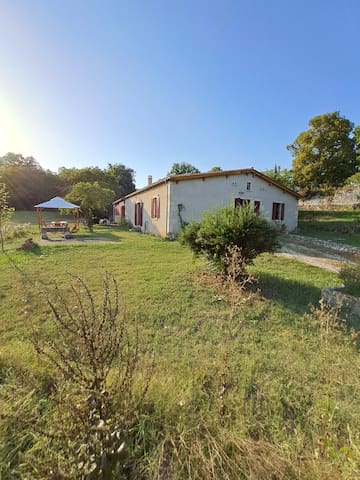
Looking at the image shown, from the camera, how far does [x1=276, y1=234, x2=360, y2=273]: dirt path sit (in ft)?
25.1

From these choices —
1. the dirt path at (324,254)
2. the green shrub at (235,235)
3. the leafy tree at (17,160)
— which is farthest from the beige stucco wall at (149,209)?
the leafy tree at (17,160)

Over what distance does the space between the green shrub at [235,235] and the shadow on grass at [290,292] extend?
0.78m

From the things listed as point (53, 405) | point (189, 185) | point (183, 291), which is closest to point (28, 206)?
point (189, 185)

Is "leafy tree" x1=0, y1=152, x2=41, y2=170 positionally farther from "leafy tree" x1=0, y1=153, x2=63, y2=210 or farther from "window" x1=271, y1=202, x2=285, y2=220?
"window" x1=271, y1=202, x2=285, y2=220

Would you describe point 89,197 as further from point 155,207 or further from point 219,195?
point 219,195

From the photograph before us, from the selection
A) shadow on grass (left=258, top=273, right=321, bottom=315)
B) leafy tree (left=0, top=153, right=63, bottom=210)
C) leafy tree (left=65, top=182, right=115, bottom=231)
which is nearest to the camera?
shadow on grass (left=258, top=273, right=321, bottom=315)

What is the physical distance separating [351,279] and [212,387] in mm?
4714

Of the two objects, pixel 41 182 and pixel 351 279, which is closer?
pixel 351 279

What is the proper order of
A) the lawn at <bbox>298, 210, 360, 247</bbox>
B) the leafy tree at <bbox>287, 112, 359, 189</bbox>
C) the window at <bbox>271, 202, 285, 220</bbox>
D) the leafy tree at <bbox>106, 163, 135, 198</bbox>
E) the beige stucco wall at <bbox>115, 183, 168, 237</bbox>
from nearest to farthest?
the lawn at <bbox>298, 210, 360, 247</bbox>, the beige stucco wall at <bbox>115, 183, 168, 237</bbox>, the window at <bbox>271, 202, 285, 220</bbox>, the leafy tree at <bbox>287, 112, 359, 189</bbox>, the leafy tree at <bbox>106, 163, 135, 198</bbox>

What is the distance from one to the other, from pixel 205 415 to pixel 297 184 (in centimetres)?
2762

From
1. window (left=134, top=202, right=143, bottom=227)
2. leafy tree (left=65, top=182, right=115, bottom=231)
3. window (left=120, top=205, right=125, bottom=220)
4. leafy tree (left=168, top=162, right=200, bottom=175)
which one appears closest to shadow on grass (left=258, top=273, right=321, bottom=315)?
window (left=134, top=202, right=143, bottom=227)

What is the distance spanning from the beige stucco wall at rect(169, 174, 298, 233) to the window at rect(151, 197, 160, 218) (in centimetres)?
176

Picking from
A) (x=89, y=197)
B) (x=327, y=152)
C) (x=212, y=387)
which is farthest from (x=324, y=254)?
(x=327, y=152)

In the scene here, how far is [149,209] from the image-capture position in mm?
15688
